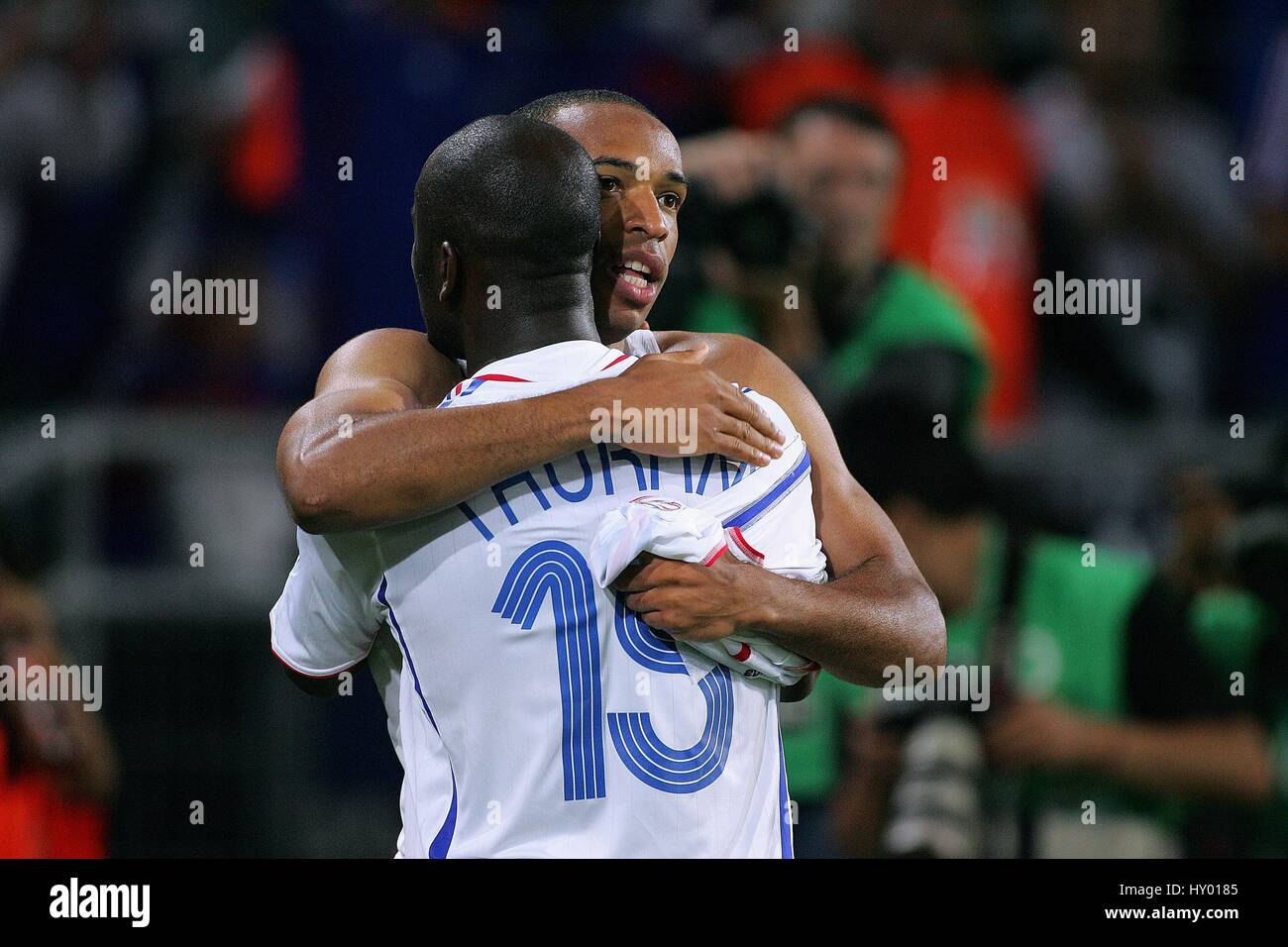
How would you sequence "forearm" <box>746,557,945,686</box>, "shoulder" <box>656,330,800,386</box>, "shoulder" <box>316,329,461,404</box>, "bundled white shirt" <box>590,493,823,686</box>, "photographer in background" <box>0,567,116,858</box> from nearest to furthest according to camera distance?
"bundled white shirt" <box>590,493,823,686</box>, "forearm" <box>746,557,945,686</box>, "shoulder" <box>316,329,461,404</box>, "shoulder" <box>656,330,800,386</box>, "photographer in background" <box>0,567,116,858</box>

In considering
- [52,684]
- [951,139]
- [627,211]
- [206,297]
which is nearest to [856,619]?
[627,211]

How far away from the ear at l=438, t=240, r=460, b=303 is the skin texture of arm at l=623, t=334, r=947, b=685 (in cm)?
39

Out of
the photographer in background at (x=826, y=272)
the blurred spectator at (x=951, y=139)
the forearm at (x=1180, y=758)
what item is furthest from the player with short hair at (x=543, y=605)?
the blurred spectator at (x=951, y=139)

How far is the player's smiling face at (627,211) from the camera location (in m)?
2.02

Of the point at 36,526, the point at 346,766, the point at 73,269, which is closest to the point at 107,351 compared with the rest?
the point at 73,269

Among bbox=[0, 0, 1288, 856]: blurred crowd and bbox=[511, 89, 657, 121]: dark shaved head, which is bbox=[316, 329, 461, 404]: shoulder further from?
bbox=[0, 0, 1288, 856]: blurred crowd

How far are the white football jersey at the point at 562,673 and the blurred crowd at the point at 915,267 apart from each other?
5.79 ft

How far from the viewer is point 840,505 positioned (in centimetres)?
192

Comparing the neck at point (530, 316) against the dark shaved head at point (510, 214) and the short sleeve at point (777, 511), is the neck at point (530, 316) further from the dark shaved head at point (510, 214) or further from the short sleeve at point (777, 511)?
the short sleeve at point (777, 511)

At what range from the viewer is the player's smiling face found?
2.02 meters

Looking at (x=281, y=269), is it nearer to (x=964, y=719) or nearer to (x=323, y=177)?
(x=323, y=177)

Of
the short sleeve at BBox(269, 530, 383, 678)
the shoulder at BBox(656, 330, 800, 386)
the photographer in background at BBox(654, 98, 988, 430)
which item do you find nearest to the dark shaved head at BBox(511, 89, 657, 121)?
the shoulder at BBox(656, 330, 800, 386)

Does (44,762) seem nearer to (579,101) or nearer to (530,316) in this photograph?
(579,101)

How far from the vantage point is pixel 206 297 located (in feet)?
14.3
